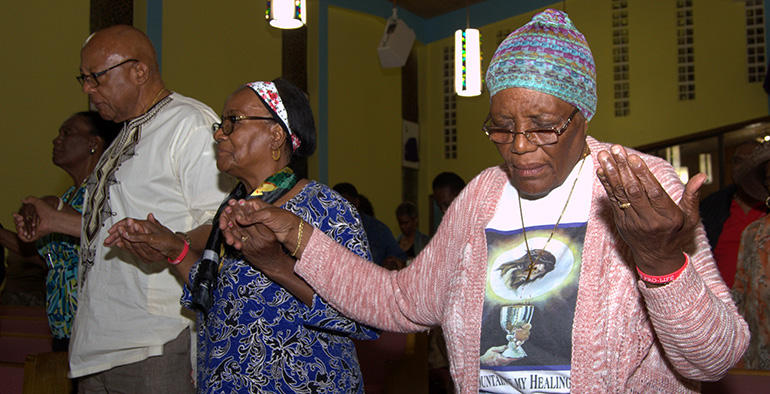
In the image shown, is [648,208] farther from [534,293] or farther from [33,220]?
[33,220]

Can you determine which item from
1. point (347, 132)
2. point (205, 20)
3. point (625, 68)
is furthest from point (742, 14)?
point (205, 20)

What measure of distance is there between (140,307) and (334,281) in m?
0.87

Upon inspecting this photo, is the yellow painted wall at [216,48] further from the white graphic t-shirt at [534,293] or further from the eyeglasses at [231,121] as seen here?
the white graphic t-shirt at [534,293]

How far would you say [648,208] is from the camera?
3.19 ft

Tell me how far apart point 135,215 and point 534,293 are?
1443 millimetres

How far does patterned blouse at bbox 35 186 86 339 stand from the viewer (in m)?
2.61

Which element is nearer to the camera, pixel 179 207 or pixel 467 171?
pixel 179 207

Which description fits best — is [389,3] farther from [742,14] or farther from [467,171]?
[742,14]

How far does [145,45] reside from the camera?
2.43m

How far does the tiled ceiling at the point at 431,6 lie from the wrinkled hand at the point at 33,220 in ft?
25.6

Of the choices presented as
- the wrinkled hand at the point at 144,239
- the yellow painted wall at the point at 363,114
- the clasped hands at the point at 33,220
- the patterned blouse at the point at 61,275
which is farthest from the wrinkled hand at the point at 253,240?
the yellow painted wall at the point at 363,114

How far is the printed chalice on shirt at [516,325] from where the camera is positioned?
51.8 inches

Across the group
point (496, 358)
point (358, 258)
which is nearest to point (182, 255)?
point (358, 258)

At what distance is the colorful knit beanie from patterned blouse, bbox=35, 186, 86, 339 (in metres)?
1.99
